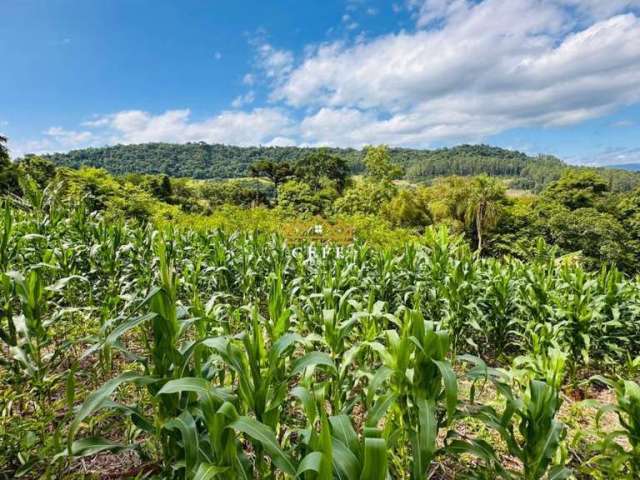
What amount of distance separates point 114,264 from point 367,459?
3.27 meters

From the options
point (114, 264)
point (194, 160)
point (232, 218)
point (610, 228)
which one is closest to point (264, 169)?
point (232, 218)

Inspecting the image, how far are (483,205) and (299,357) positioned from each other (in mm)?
26006

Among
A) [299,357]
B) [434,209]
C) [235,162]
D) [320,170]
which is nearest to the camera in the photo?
[299,357]

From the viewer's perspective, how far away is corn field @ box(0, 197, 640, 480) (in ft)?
3.73

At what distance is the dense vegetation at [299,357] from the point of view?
1.17 m

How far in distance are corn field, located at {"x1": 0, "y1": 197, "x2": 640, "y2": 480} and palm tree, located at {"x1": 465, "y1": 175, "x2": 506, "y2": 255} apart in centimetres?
2231

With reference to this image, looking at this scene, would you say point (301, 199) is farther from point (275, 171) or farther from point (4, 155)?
point (4, 155)

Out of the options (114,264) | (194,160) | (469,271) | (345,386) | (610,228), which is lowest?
(610,228)

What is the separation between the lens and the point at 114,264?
3.41 meters

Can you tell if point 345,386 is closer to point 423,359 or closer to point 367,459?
point 423,359

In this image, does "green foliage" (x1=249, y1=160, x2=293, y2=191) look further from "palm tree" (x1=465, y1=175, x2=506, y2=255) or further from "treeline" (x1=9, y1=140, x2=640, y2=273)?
"palm tree" (x1=465, y1=175, x2=506, y2=255)

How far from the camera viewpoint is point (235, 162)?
349 ft

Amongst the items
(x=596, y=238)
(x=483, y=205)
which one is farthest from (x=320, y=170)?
(x=596, y=238)

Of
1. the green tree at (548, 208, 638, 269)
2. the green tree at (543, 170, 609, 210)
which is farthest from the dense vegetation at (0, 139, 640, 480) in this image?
the green tree at (543, 170, 609, 210)
